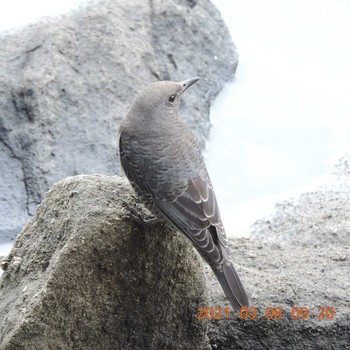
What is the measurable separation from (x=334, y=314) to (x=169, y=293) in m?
1.15

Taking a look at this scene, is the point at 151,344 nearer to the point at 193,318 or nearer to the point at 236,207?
the point at 193,318

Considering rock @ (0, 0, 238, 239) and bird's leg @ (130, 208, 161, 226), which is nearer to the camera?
bird's leg @ (130, 208, 161, 226)

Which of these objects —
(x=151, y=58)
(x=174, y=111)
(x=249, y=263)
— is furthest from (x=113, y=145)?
(x=174, y=111)

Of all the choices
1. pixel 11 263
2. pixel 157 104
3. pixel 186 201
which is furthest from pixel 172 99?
pixel 11 263

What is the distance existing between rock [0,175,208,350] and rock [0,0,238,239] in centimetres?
226

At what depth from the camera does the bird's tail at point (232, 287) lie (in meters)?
4.53

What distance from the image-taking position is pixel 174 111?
4.88m

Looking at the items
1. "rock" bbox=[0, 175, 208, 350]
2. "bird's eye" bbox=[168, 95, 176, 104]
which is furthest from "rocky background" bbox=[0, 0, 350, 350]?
"bird's eye" bbox=[168, 95, 176, 104]

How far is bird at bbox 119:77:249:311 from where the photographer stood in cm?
454

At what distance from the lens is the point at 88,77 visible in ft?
25.5
